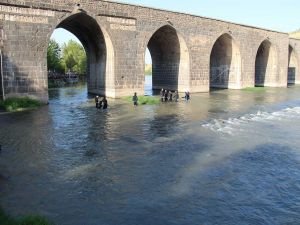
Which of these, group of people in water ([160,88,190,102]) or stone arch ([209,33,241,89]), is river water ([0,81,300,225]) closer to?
group of people in water ([160,88,190,102])

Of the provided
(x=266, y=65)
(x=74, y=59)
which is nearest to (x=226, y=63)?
(x=266, y=65)

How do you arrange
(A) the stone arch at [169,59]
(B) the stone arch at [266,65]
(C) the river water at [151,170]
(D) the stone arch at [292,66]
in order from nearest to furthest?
(C) the river water at [151,170] < (A) the stone arch at [169,59] < (B) the stone arch at [266,65] < (D) the stone arch at [292,66]

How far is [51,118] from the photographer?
20.9 meters

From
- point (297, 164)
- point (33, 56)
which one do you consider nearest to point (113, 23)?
point (33, 56)

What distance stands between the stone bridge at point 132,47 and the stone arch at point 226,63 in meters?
0.12

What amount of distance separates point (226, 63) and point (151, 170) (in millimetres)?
34215

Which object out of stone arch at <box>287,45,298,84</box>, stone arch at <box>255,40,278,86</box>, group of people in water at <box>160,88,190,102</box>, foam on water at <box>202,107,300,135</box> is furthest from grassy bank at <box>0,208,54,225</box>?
stone arch at <box>287,45,298,84</box>

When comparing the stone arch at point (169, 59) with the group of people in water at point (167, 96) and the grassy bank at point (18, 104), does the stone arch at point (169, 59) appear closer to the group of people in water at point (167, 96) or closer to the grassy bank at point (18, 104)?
the group of people in water at point (167, 96)

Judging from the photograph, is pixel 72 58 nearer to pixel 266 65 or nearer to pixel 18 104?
pixel 266 65

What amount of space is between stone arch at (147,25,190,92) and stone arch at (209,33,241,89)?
23.4ft

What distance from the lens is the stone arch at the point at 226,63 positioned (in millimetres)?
41594

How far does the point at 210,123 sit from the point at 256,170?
849 centimetres

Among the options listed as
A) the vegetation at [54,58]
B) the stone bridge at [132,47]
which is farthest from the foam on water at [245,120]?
the vegetation at [54,58]

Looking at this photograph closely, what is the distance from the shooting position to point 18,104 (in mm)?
23953
